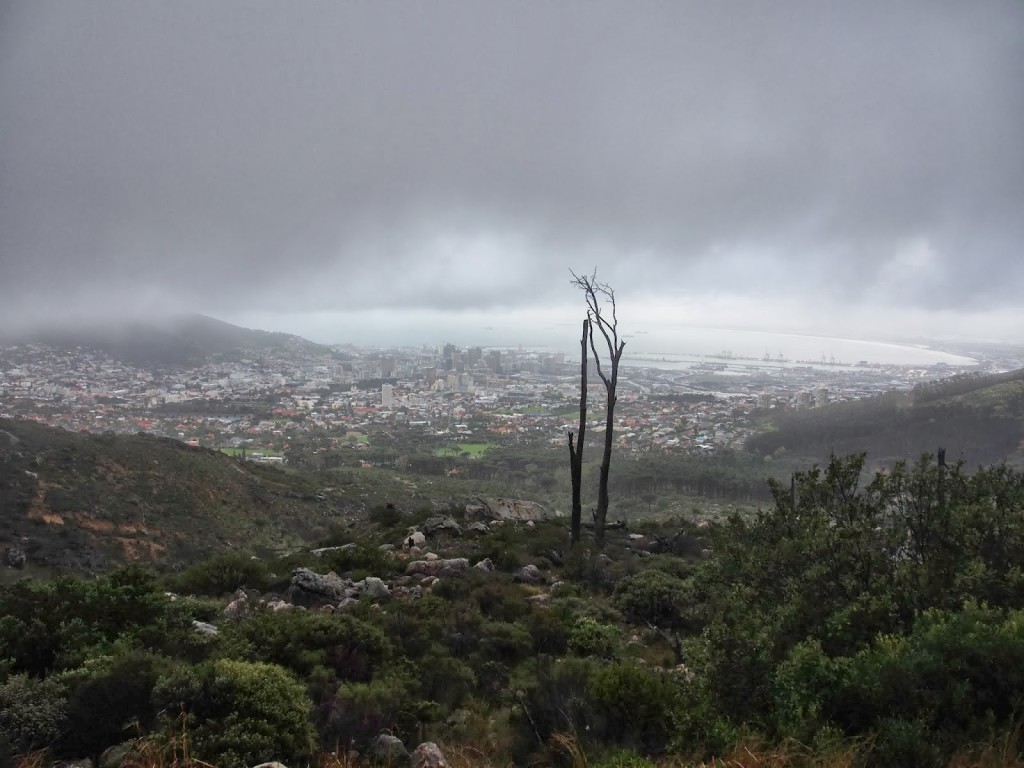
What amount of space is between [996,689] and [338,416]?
66456mm

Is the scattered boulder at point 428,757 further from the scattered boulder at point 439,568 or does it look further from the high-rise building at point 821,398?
the high-rise building at point 821,398

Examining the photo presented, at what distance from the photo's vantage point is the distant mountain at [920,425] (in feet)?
105

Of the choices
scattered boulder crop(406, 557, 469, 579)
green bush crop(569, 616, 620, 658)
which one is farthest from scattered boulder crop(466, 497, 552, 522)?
Answer: green bush crop(569, 616, 620, 658)

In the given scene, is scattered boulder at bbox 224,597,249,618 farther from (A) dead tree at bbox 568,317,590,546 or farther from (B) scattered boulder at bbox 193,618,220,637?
(A) dead tree at bbox 568,317,590,546

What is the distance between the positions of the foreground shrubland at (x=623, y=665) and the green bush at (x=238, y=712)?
2 cm

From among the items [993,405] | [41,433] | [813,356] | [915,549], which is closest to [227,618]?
[915,549]

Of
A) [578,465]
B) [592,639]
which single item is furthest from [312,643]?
[578,465]

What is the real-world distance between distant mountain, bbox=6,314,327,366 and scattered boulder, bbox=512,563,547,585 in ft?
282

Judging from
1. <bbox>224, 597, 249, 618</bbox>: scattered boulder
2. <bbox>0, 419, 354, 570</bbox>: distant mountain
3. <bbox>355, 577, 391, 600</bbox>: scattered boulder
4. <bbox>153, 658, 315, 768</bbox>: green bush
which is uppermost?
<bbox>153, 658, 315, 768</bbox>: green bush

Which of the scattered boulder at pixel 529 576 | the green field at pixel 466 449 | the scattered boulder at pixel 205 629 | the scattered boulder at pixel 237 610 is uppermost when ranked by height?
the scattered boulder at pixel 205 629

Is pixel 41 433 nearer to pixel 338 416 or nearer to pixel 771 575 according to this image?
pixel 771 575

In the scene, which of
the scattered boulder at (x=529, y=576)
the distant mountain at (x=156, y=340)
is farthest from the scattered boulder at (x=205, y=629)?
the distant mountain at (x=156, y=340)

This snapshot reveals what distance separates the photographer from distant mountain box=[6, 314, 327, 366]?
7729 centimetres

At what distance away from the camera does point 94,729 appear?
4.16m
